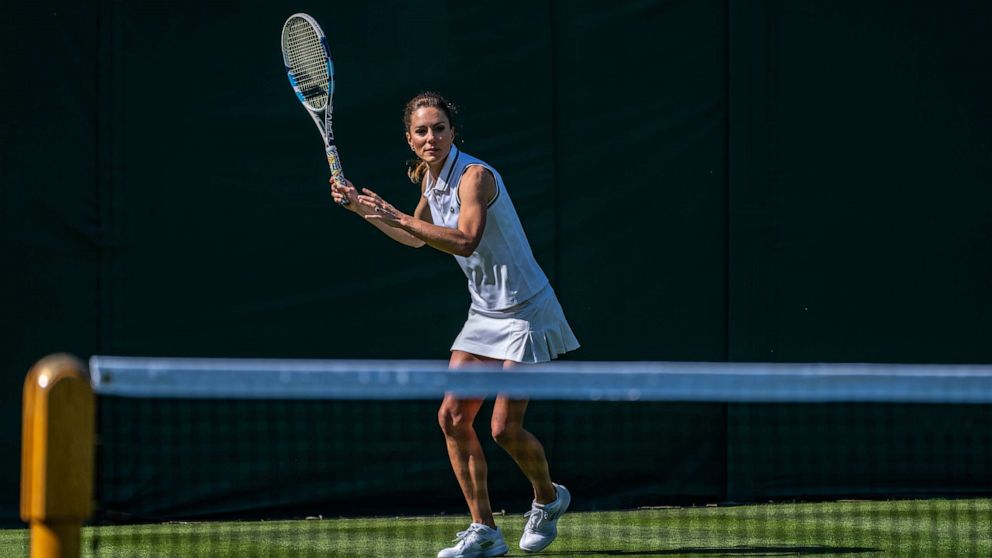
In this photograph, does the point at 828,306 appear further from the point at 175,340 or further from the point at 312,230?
the point at 175,340

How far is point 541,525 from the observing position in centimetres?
574

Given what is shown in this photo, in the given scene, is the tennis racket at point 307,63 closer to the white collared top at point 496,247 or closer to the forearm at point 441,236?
the white collared top at point 496,247

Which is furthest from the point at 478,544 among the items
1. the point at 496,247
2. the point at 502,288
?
the point at 496,247

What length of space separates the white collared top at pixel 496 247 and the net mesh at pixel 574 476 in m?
0.46

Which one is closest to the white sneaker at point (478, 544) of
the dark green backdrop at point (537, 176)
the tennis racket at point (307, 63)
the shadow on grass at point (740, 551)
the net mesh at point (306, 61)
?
the shadow on grass at point (740, 551)

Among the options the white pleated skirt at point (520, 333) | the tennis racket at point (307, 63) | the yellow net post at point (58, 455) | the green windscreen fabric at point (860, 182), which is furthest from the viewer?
the green windscreen fabric at point (860, 182)

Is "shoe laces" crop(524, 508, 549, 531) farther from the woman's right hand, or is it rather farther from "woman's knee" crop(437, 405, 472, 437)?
the woman's right hand

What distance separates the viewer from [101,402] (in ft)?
22.9

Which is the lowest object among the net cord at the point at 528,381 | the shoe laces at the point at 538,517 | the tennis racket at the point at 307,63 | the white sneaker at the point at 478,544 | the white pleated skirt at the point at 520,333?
the white sneaker at the point at 478,544

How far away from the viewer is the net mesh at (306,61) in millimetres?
6215

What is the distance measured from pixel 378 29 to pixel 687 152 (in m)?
1.61

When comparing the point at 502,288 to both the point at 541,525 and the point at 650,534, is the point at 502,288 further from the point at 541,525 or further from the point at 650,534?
the point at 650,534

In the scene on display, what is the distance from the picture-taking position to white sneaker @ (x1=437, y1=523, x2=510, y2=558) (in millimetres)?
5547

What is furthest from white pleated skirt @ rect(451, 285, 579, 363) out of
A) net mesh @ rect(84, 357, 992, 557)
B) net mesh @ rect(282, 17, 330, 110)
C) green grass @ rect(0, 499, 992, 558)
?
net mesh @ rect(282, 17, 330, 110)
